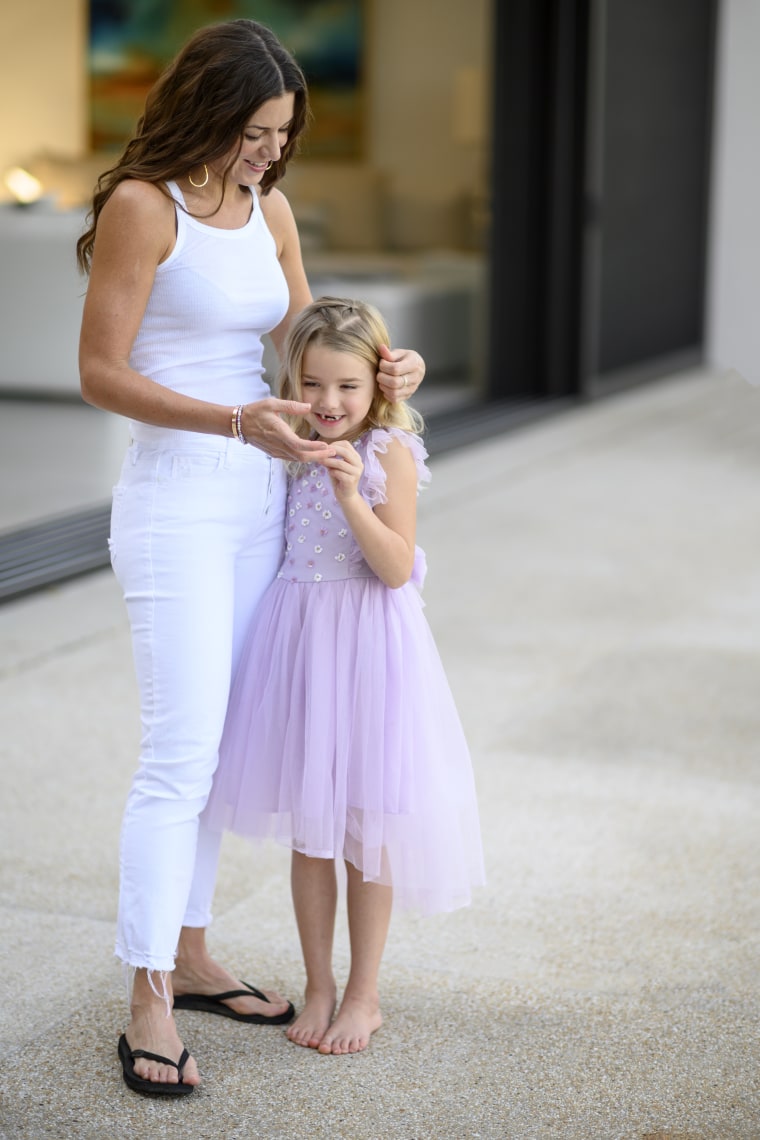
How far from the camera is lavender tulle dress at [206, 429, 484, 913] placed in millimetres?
2064

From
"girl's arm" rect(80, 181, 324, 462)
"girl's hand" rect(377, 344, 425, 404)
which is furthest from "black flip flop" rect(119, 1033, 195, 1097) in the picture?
"girl's hand" rect(377, 344, 425, 404)

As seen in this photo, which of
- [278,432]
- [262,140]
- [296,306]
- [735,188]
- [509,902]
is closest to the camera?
[278,432]

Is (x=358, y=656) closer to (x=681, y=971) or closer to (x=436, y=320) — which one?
(x=681, y=971)

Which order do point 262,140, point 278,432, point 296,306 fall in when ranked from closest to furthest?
point 278,432
point 262,140
point 296,306

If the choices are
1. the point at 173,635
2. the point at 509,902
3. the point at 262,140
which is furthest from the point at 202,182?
the point at 509,902

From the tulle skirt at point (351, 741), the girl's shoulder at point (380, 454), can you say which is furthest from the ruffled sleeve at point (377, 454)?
the tulle skirt at point (351, 741)

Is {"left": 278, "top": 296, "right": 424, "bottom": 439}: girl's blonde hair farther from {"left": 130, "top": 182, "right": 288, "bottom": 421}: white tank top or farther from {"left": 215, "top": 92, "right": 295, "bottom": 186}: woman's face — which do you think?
{"left": 215, "top": 92, "right": 295, "bottom": 186}: woman's face

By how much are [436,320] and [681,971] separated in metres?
5.78

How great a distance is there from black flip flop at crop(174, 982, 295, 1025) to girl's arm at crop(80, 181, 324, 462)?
0.85 meters

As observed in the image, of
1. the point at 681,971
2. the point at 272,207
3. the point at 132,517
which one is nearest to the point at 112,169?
the point at 272,207

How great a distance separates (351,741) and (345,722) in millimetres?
30

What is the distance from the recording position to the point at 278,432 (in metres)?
1.86

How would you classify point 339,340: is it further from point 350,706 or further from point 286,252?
point 350,706

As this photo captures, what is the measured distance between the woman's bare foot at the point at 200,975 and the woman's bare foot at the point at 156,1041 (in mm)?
185
